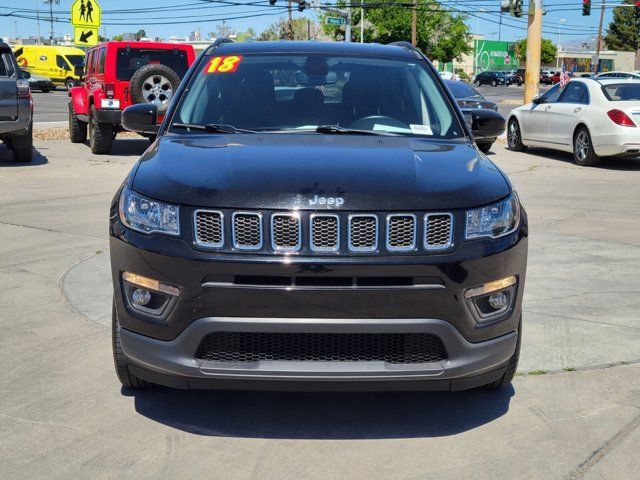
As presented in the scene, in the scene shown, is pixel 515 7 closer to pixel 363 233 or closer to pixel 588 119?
pixel 588 119

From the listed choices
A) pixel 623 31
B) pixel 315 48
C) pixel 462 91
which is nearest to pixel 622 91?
pixel 462 91

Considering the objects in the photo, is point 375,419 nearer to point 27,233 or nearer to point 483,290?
point 483,290

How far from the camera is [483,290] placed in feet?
12.1

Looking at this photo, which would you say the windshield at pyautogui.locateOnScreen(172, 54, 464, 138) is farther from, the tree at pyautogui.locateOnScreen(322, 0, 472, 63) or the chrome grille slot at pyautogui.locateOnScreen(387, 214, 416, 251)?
the tree at pyautogui.locateOnScreen(322, 0, 472, 63)

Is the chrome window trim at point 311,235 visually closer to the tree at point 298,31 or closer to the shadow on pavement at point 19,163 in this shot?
the shadow on pavement at point 19,163

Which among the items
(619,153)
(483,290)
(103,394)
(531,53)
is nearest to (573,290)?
(483,290)

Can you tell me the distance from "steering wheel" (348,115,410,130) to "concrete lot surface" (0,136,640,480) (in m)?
1.46

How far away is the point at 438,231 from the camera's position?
11.9 ft

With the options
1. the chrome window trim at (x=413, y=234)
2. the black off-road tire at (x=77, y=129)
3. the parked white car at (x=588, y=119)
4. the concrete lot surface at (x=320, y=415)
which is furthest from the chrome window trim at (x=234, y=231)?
the black off-road tire at (x=77, y=129)

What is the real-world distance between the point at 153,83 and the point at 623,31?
123 metres

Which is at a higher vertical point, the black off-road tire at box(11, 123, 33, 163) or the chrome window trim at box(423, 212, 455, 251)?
the chrome window trim at box(423, 212, 455, 251)

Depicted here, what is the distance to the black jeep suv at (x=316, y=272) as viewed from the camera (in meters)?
3.52

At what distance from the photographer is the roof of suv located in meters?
5.47

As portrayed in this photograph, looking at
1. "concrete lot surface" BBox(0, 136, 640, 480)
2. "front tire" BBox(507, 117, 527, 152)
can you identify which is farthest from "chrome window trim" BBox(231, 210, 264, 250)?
"front tire" BBox(507, 117, 527, 152)
